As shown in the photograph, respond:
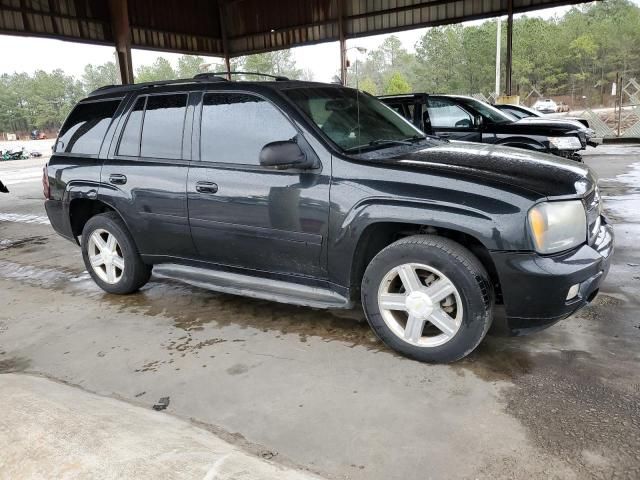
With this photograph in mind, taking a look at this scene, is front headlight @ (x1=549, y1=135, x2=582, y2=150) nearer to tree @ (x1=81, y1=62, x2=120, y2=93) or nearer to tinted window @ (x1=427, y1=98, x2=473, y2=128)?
tinted window @ (x1=427, y1=98, x2=473, y2=128)

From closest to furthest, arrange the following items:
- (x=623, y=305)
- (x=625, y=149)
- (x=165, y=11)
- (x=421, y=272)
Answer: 1. (x=421, y=272)
2. (x=623, y=305)
3. (x=625, y=149)
4. (x=165, y=11)

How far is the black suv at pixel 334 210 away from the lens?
280 cm

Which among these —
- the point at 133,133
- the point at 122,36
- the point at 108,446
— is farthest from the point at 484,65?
the point at 108,446

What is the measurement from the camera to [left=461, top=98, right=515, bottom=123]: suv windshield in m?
8.77

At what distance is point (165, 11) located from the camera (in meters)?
19.6

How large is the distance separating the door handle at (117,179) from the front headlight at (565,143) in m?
6.73

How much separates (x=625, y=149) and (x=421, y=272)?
47.8 feet

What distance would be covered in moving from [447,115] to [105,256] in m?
6.15

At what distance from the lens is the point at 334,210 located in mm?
3201

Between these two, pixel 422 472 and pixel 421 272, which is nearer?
pixel 422 472

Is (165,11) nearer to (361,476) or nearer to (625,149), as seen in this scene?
(625,149)

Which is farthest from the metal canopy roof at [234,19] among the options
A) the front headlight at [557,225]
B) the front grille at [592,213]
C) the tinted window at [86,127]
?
the front headlight at [557,225]

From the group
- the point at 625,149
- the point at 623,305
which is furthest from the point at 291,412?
the point at 625,149

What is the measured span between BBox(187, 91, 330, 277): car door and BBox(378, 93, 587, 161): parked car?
4818 mm
